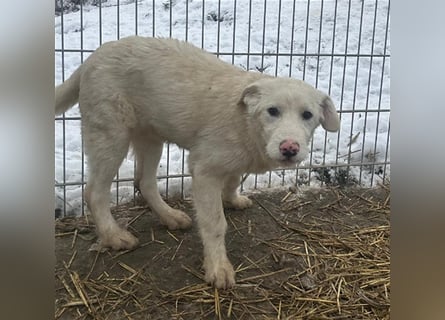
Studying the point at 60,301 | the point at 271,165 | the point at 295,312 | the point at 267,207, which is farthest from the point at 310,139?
the point at 60,301

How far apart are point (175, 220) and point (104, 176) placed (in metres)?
0.24

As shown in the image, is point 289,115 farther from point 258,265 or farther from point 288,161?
point 258,265

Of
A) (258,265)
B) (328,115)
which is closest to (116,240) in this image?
(258,265)

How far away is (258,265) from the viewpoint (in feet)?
4.21

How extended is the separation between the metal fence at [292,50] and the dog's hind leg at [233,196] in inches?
5.9

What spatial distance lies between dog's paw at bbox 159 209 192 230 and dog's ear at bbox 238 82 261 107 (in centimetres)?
37

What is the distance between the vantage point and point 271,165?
4.32 feet

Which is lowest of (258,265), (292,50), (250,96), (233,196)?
(258,265)

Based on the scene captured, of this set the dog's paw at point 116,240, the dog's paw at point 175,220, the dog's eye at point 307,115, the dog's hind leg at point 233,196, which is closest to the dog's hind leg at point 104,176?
the dog's paw at point 116,240

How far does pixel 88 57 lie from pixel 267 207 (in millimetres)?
649

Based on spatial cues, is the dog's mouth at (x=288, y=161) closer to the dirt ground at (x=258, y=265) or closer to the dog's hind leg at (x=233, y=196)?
the dirt ground at (x=258, y=265)

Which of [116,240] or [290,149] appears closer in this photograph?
[290,149]

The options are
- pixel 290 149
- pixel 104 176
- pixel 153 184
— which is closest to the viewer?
pixel 290 149
